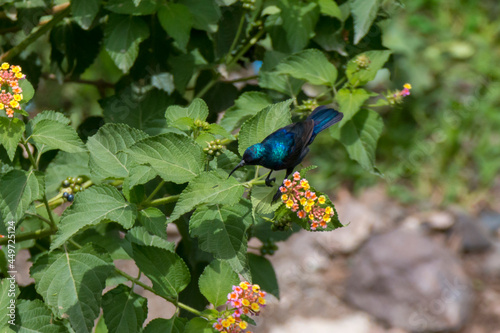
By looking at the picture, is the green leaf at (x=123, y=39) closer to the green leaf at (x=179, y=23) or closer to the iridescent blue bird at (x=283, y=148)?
the green leaf at (x=179, y=23)

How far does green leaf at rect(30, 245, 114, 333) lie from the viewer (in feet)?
3.75

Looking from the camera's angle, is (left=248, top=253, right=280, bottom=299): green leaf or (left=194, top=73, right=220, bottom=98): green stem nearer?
(left=248, top=253, right=280, bottom=299): green leaf

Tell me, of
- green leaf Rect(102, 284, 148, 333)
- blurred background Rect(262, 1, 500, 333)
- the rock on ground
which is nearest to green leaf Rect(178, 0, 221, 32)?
green leaf Rect(102, 284, 148, 333)

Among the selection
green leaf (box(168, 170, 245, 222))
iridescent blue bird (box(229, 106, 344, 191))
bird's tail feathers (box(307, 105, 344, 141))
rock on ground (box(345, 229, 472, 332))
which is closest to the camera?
green leaf (box(168, 170, 245, 222))

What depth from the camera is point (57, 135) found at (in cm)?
119

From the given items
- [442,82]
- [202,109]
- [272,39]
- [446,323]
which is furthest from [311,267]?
[202,109]

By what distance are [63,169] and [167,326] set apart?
61 cm

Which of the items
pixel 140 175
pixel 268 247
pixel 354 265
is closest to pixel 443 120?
pixel 354 265

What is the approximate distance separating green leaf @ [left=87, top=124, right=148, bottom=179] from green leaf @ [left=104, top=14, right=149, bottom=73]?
0.27 metres

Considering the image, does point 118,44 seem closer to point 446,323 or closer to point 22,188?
point 22,188

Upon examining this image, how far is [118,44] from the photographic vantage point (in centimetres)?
148

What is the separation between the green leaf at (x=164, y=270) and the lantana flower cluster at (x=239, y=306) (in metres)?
0.15

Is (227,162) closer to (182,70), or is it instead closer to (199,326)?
(199,326)

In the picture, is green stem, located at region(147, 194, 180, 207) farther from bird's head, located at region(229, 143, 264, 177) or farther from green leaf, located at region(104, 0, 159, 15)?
green leaf, located at region(104, 0, 159, 15)
